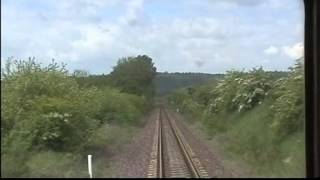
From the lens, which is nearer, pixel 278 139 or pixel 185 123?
pixel 278 139

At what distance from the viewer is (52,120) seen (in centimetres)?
731

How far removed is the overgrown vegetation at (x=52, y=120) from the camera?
5.51 metres

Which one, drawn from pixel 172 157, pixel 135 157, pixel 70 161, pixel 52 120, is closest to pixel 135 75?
pixel 135 157

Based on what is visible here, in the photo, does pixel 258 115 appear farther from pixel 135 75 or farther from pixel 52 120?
pixel 52 120

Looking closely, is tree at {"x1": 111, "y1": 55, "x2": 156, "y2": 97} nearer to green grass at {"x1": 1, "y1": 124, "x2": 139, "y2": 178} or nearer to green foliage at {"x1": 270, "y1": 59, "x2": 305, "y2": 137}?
green grass at {"x1": 1, "y1": 124, "x2": 139, "y2": 178}

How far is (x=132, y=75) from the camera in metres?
9.84

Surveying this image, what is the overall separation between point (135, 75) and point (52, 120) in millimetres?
2828

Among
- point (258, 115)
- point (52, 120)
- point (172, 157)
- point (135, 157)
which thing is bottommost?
point (172, 157)

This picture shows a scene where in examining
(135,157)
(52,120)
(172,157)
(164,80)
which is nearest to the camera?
(52,120)

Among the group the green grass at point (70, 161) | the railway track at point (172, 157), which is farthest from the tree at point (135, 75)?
the railway track at point (172, 157)

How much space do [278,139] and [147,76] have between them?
7.70 feet

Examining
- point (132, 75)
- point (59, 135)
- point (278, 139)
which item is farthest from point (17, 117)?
point (278, 139)

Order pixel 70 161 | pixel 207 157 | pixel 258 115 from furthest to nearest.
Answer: pixel 207 157, pixel 258 115, pixel 70 161

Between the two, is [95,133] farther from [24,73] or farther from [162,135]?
[162,135]
